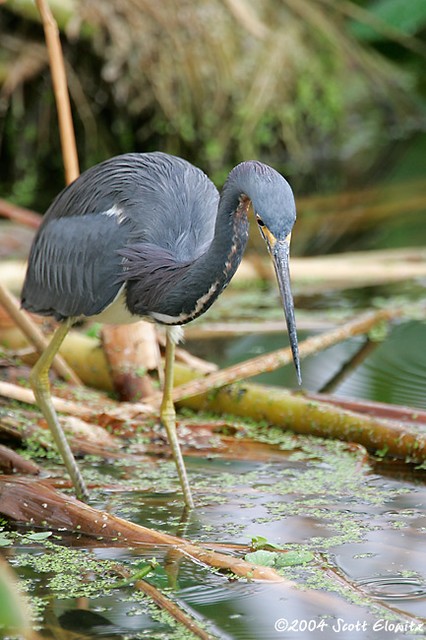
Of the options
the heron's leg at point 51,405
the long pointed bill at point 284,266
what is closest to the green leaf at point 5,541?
the heron's leg at point 51,405

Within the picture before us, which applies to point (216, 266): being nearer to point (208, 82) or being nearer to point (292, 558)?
point (292, 558)

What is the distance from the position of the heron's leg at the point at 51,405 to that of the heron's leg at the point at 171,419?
1.17 ft

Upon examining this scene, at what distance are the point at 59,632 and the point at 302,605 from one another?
66 cm

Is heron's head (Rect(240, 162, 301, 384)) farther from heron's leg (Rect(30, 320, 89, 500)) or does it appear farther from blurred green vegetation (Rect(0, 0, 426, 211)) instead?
blurred green vegetation (Rect(0, 0, 426, 211))

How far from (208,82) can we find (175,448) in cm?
623

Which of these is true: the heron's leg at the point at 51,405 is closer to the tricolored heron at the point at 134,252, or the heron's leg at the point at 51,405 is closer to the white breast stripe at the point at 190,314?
the tricolored heron at the point at 134,252

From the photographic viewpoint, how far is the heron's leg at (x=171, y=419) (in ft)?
12.3

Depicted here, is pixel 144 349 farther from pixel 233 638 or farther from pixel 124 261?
pixel 233 638

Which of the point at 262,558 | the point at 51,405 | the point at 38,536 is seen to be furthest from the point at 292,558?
the point at 51,405

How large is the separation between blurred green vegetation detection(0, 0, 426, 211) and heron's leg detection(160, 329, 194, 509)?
479 cm

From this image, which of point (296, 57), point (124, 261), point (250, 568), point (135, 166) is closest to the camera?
point (250, 568)

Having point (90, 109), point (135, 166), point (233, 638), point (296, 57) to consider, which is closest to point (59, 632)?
point (233, 638)

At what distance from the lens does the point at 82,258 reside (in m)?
3.82

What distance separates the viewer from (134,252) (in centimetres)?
366
